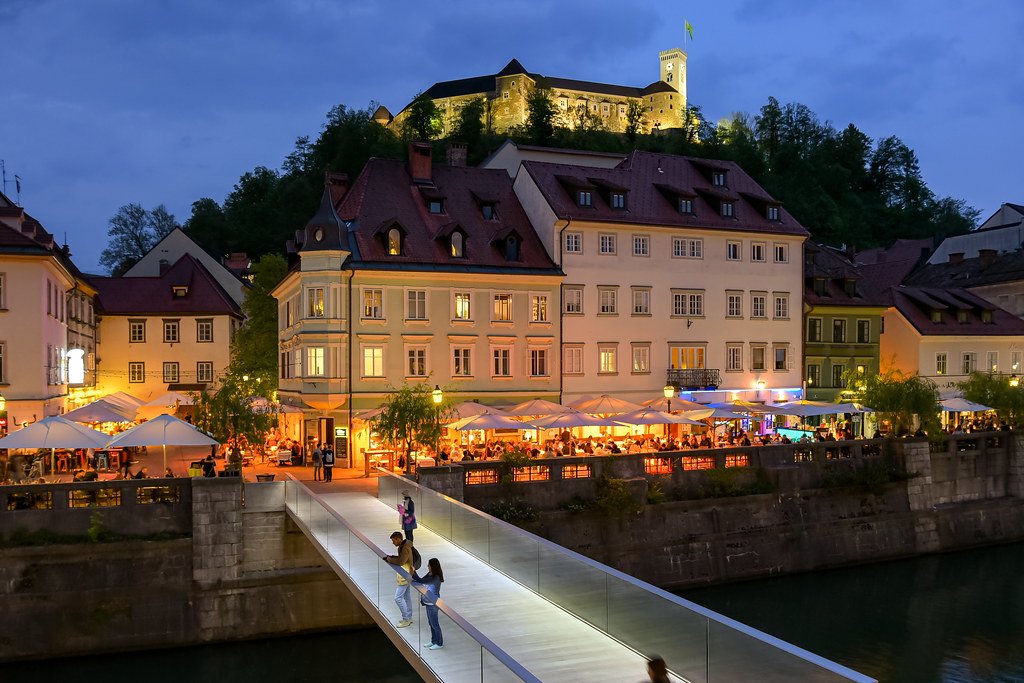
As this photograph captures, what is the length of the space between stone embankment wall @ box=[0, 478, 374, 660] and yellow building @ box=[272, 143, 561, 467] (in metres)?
11.3

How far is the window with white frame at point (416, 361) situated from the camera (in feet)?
141

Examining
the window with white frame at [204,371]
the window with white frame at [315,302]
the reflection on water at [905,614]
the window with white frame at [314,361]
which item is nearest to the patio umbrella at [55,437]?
the window with white frame at [314,361]

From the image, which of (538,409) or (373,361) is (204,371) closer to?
(373,361)

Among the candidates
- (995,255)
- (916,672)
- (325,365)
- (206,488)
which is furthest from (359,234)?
(995,255)

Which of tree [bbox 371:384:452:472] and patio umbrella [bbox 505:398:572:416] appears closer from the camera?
tree [bbox 371:384:452:472]

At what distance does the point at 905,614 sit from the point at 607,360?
63.0 ft

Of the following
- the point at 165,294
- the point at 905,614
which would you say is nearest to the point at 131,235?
the point at 165,294

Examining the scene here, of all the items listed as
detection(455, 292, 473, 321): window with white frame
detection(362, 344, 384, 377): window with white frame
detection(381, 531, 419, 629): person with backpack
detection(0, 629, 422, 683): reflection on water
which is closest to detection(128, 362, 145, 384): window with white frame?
detection(362, 344, 384, 377): window with white frame

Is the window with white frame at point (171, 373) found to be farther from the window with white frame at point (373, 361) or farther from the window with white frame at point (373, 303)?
the window with white frame at point (373, 303)

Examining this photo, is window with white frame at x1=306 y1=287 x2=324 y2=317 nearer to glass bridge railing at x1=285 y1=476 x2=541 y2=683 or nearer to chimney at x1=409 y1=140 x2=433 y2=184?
chimney at x1=409 y1=140 x2=433 y2=184

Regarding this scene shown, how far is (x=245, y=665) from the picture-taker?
1020 inches

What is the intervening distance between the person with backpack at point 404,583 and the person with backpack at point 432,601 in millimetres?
296

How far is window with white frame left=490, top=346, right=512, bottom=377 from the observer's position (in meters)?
44.6

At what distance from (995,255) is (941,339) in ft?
60.9
